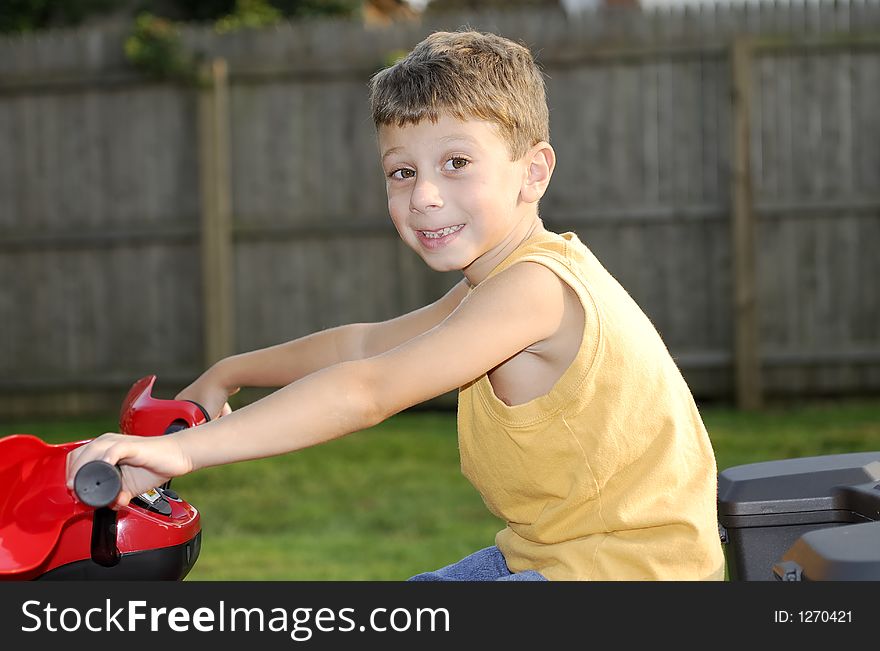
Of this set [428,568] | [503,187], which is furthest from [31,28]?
[503,187]

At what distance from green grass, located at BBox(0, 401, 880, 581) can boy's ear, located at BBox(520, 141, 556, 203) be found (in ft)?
8.07

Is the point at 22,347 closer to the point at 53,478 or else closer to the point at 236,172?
the point at 236,172

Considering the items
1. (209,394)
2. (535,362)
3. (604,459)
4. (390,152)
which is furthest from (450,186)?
(209,394)

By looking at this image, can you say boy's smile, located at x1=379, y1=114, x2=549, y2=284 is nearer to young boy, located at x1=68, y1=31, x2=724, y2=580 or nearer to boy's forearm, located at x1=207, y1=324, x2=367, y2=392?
young boy, located at x1=68, y1=31, x2=724, y2=580

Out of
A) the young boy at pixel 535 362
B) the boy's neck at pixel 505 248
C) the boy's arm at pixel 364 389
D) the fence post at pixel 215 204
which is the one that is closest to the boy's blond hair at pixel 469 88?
the young boy at pixel 535 362

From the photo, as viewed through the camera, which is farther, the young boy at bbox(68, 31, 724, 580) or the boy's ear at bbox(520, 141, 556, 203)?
the boy's ear at bbox(520, 141, 556, 203)

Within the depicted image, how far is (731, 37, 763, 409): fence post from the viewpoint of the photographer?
284 inches

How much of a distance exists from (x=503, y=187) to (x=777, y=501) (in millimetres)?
602

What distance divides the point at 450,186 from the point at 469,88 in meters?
0.14

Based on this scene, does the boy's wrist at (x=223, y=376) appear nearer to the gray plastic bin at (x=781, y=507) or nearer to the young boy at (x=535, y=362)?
the young boy at (x=535, y=362)

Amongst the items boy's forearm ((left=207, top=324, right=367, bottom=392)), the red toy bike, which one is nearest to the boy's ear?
boy's forearm ((left=207, top=324, right=367, bottom=392))

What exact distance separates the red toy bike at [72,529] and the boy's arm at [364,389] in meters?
0.08

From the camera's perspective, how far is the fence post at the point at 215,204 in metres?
7.58

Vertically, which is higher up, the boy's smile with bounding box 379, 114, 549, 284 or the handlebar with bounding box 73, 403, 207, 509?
the boy's smile with bounding box 379, 114, 549, 284
